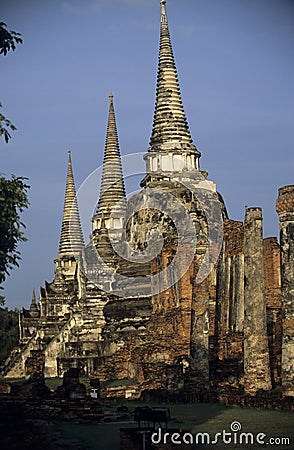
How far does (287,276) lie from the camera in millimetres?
16391

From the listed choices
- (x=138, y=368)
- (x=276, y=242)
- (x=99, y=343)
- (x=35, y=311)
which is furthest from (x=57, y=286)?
(x=276, y=242)

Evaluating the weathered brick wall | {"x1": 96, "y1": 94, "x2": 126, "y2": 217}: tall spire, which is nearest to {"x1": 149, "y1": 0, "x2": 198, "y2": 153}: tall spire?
{"x1": 96, "y1": 94, "x2": 126, "y2": 217}: tall spire

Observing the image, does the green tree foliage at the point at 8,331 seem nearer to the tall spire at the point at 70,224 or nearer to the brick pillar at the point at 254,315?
the tall spire at the point at 70,224

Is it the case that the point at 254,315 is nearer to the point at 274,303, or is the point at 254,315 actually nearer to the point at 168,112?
the point at 274,303

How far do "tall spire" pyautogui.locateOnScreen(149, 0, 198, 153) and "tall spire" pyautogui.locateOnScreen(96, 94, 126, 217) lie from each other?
14.9 ft

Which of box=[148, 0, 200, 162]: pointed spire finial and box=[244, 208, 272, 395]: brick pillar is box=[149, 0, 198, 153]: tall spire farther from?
box=[244, 208, 272, 395]: brick pillar

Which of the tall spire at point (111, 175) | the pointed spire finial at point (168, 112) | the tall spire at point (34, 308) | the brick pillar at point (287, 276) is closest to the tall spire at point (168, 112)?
the pointed spire finial at point (168, 112)

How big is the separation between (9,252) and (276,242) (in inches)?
334

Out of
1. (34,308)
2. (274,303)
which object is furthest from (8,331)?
(274,303)

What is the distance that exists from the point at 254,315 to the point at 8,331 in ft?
130

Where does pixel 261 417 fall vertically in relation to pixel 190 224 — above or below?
below

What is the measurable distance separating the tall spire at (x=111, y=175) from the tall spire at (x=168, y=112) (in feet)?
14.9

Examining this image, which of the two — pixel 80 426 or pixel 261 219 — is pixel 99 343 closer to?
pixel 261 219

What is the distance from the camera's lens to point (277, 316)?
61.1 ft
